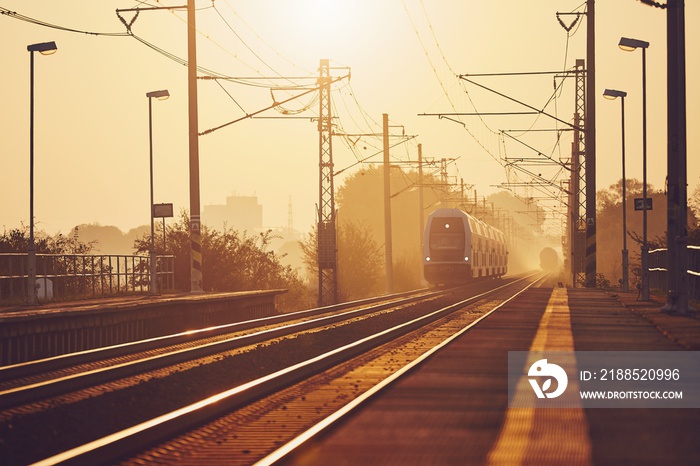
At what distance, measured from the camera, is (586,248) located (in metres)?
46.7

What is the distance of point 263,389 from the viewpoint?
43.3 feet

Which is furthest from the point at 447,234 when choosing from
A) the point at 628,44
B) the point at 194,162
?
the point at 628,44

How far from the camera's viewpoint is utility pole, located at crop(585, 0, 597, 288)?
4556cm

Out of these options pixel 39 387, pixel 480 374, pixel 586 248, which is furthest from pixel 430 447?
pixel 586 248

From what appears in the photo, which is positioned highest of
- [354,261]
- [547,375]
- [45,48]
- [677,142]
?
[45,48]

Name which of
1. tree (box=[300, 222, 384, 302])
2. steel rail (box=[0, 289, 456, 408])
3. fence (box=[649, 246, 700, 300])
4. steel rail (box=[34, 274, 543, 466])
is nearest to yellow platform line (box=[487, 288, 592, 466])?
steel rail (box=[34, 274, 543, 466])

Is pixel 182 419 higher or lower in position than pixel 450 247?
lower

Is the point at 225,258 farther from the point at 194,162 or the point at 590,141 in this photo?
the point at 590,141

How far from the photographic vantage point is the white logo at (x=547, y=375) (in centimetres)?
1215

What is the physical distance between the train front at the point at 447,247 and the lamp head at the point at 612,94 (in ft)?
57.8

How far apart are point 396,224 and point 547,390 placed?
407 feet

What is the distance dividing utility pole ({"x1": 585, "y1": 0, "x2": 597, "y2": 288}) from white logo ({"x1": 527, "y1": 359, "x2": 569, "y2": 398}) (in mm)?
30792

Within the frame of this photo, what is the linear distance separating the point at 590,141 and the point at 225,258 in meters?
16.3

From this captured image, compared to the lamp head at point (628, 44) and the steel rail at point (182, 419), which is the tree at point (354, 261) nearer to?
the lamp head at point (628, 44)
